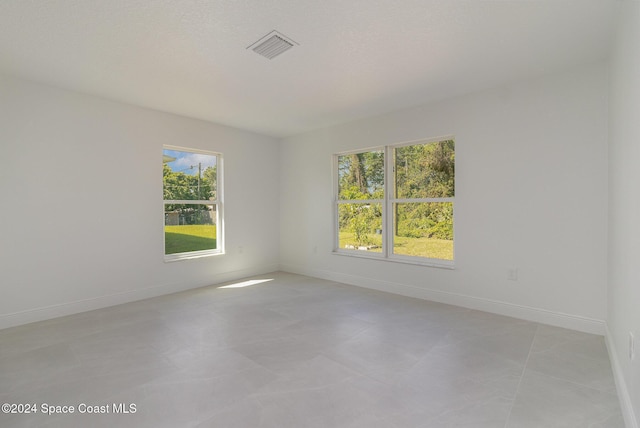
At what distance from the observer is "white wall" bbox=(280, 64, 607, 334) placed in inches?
113

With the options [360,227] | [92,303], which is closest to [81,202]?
[92,303]

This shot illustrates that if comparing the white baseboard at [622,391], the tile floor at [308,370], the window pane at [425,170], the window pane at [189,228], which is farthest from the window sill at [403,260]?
the window pane at [189,228]

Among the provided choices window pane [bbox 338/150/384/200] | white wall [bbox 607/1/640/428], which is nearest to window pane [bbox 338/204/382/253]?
window pane [bbox 338/150/384/200]

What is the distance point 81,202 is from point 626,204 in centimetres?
486

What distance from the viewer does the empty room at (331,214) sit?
194cm

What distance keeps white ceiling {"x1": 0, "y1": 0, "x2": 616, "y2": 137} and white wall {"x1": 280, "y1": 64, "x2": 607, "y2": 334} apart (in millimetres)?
292

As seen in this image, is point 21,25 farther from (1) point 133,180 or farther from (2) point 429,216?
(2) point 429,216

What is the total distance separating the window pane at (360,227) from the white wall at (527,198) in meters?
0.45

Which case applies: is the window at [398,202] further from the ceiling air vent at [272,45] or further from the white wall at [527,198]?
the ceiling air vent at [272,45]

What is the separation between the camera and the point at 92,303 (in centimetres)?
362

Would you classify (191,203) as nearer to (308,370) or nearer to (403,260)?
(403,260)

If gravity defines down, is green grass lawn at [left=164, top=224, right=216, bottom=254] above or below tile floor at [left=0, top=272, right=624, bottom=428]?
above

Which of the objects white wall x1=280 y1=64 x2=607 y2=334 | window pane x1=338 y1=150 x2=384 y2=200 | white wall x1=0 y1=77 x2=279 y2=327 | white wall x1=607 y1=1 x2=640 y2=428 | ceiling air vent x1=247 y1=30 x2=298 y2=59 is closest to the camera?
white wall x1=607 y1=1 x2=640 y2=428

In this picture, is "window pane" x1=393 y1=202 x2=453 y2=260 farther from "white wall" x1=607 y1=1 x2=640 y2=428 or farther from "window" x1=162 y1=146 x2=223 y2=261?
"window" x1=162 y1=146 x2=223 y2=261
